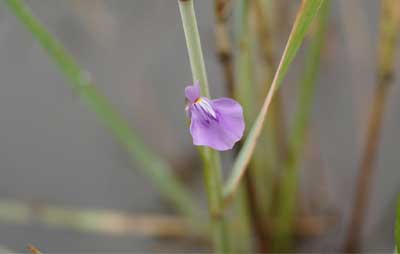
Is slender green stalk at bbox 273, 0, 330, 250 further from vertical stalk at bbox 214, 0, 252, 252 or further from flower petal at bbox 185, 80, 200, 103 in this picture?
flower petal at bbox 185, 80, 200, 103

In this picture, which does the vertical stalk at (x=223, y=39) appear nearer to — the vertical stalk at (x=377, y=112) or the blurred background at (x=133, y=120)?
the vertical stalk at (x=377, y=112)

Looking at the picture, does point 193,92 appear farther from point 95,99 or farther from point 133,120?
point 133,120

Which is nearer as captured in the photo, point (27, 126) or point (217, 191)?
point (217, 191)

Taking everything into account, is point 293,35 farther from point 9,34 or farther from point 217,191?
point 9,34

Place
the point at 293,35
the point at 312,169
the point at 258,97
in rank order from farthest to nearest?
the point at 312,169 → the point at 258,97 → the point at 293,35

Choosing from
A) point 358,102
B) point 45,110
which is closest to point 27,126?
point 45,110

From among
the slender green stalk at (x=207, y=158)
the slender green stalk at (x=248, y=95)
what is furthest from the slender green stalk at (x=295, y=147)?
the slender green stalk at (x=207, y=158)

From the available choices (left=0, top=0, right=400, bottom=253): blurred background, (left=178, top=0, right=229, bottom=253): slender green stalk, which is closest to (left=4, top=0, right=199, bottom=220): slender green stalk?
(left=0, top=0, right=400, bottom=253): blurred background

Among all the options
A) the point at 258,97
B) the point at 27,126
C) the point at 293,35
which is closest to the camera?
the point at 293,35
